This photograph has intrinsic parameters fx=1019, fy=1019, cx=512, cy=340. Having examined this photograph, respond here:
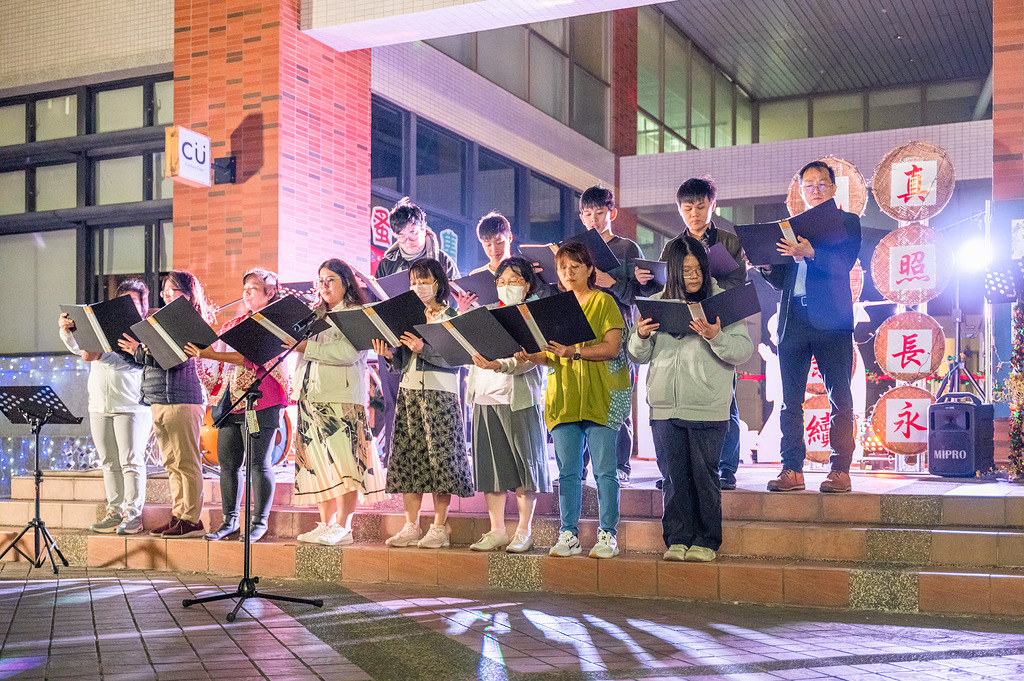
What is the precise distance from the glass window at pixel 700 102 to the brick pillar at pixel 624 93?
5.96 feet

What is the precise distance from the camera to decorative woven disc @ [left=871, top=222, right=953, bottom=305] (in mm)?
6398

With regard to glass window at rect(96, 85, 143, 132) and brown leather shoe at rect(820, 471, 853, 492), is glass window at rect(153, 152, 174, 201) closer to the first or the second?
glass window at rect(96, 85, 143, 132)

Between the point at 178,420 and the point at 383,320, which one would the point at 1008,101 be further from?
the point at 178,420

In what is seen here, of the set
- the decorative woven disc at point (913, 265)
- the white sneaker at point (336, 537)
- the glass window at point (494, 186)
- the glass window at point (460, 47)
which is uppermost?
the glass window at point (460, 47)

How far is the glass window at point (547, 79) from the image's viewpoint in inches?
446

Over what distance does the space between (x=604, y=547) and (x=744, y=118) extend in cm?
1384

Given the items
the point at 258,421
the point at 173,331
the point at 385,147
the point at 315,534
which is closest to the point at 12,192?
the point at 385,147

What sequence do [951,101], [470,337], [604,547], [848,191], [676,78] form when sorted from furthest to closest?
1. [951,101]
2. [676,78]
3. [848,191]
4. [604,547]
5. [470,337]

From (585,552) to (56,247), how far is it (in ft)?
19.8

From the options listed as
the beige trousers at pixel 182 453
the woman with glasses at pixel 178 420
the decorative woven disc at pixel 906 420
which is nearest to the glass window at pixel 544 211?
the decorative woven disc at pixel 906 420

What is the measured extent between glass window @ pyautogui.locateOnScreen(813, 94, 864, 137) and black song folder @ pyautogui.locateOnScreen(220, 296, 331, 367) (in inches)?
544

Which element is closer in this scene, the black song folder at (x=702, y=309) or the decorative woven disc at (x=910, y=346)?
the black song folder at (x=702, y=309)

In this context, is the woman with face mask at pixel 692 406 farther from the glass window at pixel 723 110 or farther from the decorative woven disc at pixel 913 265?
the glass window at pixel 723 110

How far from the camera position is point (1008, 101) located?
7.01m
